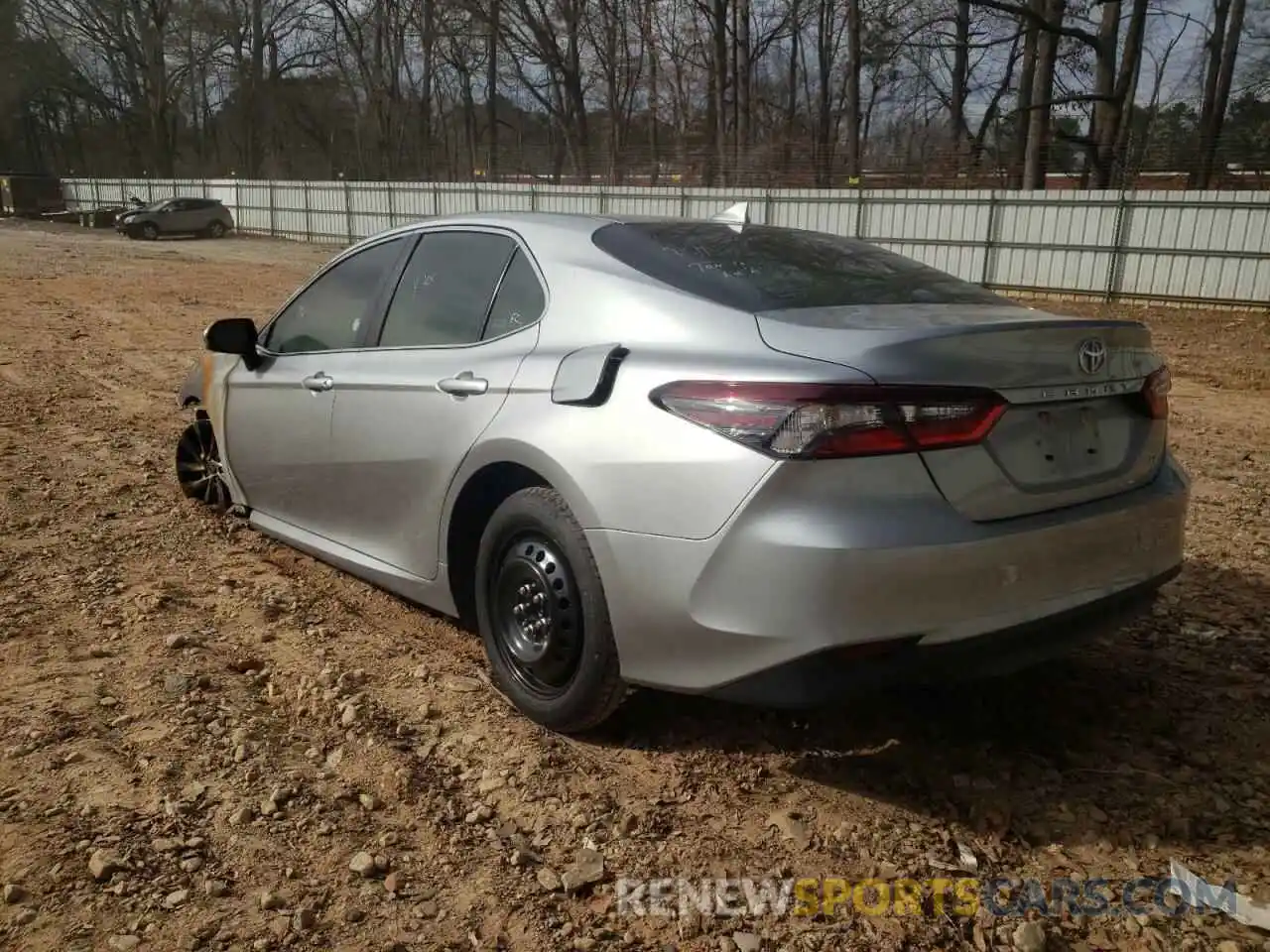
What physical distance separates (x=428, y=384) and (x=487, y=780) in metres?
1.28

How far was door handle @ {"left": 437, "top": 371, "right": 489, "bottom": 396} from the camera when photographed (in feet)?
10.0

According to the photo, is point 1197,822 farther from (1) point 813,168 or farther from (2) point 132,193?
(2) point 132,193

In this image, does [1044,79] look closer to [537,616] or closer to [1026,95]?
[1026,95]

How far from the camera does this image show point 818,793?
2666mm

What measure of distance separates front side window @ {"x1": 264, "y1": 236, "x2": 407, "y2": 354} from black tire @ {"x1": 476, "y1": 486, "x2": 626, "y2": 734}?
51.0 inches

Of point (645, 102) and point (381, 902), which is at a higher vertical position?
point (645, 102)

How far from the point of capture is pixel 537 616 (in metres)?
2.92

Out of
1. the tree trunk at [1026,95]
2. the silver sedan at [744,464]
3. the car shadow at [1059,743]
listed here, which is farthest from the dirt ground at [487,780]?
the tree trunk at [1026,95]

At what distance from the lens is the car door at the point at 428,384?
3104 millimetres

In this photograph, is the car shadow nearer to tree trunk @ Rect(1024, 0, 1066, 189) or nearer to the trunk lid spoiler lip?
the trunk lid spoiler lip

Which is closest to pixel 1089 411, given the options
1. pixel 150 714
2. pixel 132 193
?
pixel 150 714

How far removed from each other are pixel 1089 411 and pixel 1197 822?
1.08m

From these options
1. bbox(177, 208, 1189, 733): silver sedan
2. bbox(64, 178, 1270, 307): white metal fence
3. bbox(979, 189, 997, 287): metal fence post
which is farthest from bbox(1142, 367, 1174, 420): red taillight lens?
bbox(979, 189, 997, 287): metal fence post

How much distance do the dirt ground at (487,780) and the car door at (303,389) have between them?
1.35 ft
